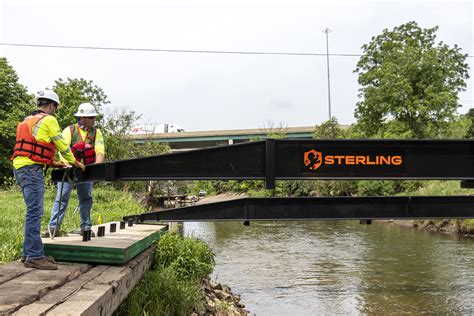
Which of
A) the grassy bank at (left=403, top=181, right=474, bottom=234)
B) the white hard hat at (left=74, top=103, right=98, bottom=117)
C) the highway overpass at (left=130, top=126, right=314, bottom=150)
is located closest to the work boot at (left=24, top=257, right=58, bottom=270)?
the white hard hat at (left=74, top=103, right=98, bottom=117)

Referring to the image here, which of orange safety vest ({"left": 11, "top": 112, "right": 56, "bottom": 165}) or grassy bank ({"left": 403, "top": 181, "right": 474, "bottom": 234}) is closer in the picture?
orange safety vest ({"left": 11, "top": 112, "right": 56, "bottom": 165})

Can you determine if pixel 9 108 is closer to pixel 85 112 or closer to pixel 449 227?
pixel 449 227

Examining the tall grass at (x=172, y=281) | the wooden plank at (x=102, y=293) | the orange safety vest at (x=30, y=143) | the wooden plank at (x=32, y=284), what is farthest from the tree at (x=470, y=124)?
the wooden plank at (x=32, y=284)

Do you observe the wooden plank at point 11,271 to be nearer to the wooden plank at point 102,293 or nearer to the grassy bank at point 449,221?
the wooden plank at point 102,293

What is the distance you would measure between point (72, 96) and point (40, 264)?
39892mm

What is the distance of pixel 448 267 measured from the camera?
48.0 ft

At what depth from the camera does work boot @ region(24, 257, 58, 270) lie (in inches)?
178

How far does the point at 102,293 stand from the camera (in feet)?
A: 12.2

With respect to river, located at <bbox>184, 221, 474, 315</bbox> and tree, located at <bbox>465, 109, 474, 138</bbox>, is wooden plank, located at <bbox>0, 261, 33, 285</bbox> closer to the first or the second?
river, located at <bbox>184, 221, 474, 315</bbox>

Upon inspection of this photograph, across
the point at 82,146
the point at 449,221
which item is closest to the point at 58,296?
the point at 82,146

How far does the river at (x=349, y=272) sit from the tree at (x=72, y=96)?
22997 mm

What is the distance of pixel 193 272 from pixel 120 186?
69.3ft

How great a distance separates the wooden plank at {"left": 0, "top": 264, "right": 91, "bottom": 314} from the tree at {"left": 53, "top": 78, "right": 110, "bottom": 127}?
37.1m

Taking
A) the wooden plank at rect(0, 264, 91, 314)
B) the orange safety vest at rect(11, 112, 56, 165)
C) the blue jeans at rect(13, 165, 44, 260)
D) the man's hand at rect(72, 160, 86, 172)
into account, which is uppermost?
the orange safety vest at rect(11, 112, 56, 165)
